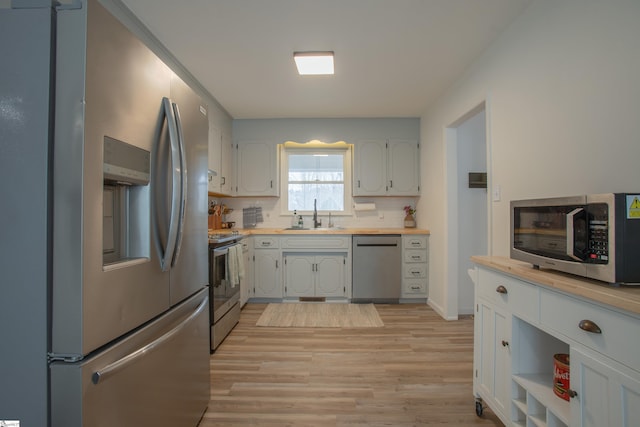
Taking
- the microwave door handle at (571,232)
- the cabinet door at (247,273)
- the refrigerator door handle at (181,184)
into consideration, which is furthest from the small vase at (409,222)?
the refrigerator door handle at (181,184)

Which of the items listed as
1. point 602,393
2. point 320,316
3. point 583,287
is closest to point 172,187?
point 583,287

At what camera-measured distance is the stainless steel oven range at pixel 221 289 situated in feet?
8.21

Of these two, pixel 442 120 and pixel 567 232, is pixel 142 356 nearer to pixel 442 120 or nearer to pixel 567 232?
pixel 567 232

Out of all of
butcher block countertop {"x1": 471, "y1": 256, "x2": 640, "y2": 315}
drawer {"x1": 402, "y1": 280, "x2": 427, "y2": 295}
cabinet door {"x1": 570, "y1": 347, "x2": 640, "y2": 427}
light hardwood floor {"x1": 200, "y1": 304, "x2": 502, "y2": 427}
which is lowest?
light hardwood floor {"x1": 200, "y1": 304, "x2": 502, "y2": 427}

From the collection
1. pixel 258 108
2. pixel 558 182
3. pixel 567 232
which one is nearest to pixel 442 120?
pixel 558 182

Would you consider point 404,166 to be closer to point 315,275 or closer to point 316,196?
point 316,196

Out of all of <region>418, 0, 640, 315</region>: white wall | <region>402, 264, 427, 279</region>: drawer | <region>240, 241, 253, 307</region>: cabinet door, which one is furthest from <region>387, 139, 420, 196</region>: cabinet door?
<region>240, 241, 253, 307</region>: cabinet door

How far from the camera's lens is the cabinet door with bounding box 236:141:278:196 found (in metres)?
4.16

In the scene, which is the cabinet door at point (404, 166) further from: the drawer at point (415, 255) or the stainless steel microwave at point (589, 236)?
the stainless steel microwave at point (589, 236)

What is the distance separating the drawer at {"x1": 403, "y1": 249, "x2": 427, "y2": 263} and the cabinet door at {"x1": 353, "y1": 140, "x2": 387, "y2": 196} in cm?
A: 87

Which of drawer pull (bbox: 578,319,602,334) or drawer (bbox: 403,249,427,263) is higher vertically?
drawer pull (bbox: 578,319,602,334)

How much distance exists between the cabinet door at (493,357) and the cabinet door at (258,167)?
3.06 meters

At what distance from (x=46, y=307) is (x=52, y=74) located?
655mm

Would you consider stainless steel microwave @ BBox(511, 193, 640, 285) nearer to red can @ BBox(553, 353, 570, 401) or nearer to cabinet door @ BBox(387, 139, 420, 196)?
red can @ BBox(553, 353, 570, 401)
